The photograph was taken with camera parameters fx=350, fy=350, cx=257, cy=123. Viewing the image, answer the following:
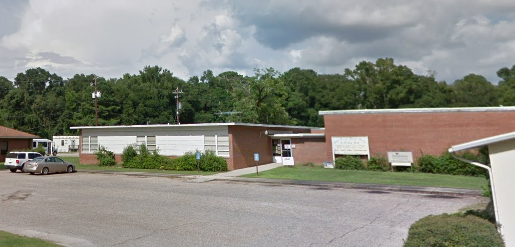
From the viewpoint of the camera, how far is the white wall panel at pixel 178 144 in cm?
2766

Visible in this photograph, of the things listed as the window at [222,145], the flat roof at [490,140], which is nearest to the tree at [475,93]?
the window at [222,145]

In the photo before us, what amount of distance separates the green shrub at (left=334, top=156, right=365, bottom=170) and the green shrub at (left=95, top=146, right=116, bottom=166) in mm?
19235

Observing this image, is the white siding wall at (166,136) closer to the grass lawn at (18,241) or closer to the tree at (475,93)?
the grass lawn at (18,241)

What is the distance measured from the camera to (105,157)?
101ft

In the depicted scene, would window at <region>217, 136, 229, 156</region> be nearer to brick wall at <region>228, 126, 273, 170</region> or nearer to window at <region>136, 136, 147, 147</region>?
brick wall at <region>228, 126, 273, 170</region>

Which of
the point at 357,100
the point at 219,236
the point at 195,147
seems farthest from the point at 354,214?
the point at 357,100

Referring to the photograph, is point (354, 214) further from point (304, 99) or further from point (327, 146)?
point (304, 99)

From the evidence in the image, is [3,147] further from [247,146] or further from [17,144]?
[247,146]

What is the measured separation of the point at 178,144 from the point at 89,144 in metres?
10.3

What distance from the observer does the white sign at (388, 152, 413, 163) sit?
80.4 ft

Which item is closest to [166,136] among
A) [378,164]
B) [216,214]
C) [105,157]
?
[105,157]

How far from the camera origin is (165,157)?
2834 centimetres

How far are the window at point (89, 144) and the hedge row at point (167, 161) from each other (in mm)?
4508

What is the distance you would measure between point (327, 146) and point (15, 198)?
66.3 ft
